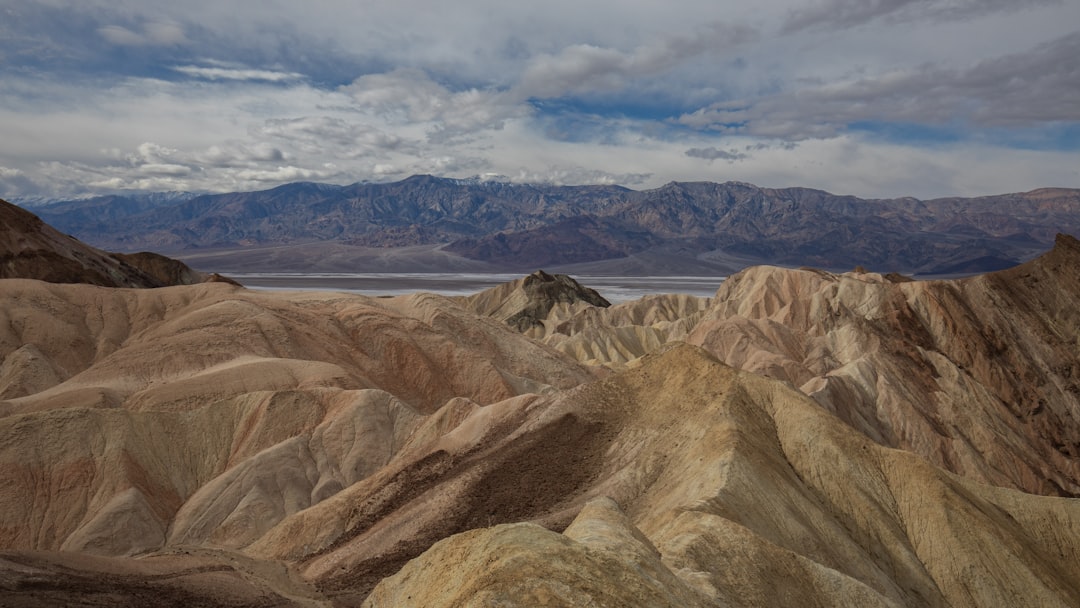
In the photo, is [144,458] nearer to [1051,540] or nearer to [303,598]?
[303,598]

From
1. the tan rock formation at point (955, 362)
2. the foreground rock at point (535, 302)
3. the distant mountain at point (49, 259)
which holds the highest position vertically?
the distant mountain at point (49, 259)

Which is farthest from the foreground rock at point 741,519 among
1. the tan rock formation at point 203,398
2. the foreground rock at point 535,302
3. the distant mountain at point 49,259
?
the foreground rock at point 535,302

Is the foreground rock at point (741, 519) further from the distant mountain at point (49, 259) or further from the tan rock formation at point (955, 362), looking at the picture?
the distant mountain at point (49, 259)

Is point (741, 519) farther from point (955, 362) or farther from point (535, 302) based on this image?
point (535, 302)

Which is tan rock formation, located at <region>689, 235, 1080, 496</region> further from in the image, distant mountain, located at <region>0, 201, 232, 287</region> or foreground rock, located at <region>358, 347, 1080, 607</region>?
distant mountain, located at <region>0, 201, 232, 287</region>

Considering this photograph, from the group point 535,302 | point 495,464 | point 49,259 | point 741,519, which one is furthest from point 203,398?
point 535,302

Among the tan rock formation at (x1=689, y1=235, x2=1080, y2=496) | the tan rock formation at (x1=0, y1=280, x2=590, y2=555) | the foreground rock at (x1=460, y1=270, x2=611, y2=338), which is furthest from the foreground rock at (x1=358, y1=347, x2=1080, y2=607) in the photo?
the foreground rock at (x1=460, y1=270, x2=611, y2=338)

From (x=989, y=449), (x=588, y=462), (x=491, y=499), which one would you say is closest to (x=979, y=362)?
(x=989, y=449)

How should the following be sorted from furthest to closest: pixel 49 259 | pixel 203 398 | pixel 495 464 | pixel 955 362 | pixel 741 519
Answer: pixel 49 259 < pixel 955 362 < pixel 203 398 < pixel 495 464 < pixel 741 519
